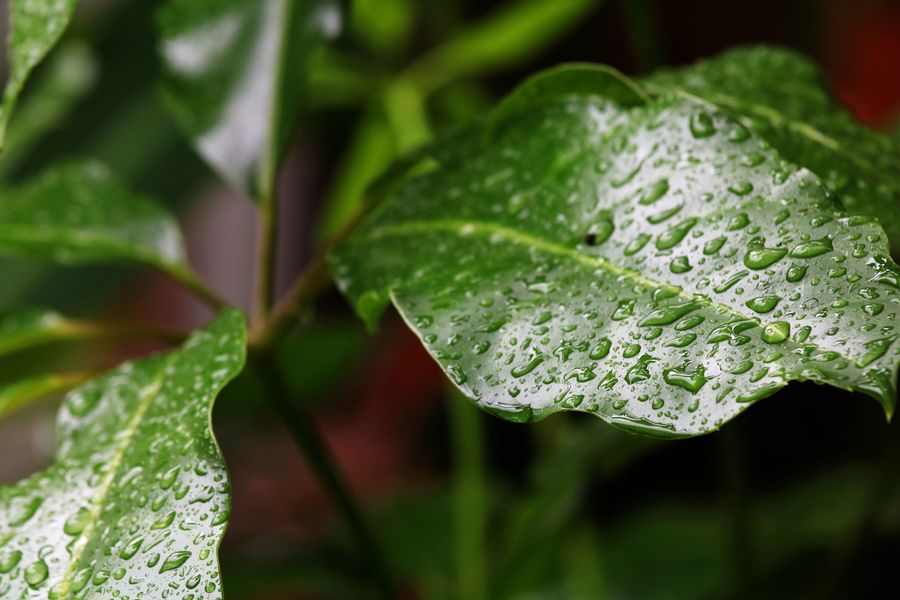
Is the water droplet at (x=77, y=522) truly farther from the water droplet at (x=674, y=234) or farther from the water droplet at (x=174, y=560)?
the water droplet at (x=674, y=234)

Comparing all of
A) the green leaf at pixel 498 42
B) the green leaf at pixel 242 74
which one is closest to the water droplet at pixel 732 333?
the green leaf at pixel 242 74

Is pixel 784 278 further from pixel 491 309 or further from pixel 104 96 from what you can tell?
pixel 104 96

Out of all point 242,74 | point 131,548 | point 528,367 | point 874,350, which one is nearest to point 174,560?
point 131,548

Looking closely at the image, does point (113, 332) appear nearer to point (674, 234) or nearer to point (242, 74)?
point (242, 74)

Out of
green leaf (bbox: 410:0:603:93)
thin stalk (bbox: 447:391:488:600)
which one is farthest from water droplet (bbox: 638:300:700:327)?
green leaf (bbox: 410:0:603:93)

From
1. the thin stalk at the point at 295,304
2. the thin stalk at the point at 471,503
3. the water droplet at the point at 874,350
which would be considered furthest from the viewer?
the thin stalk at the point at 471,503

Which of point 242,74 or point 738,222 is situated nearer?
point 738,222
